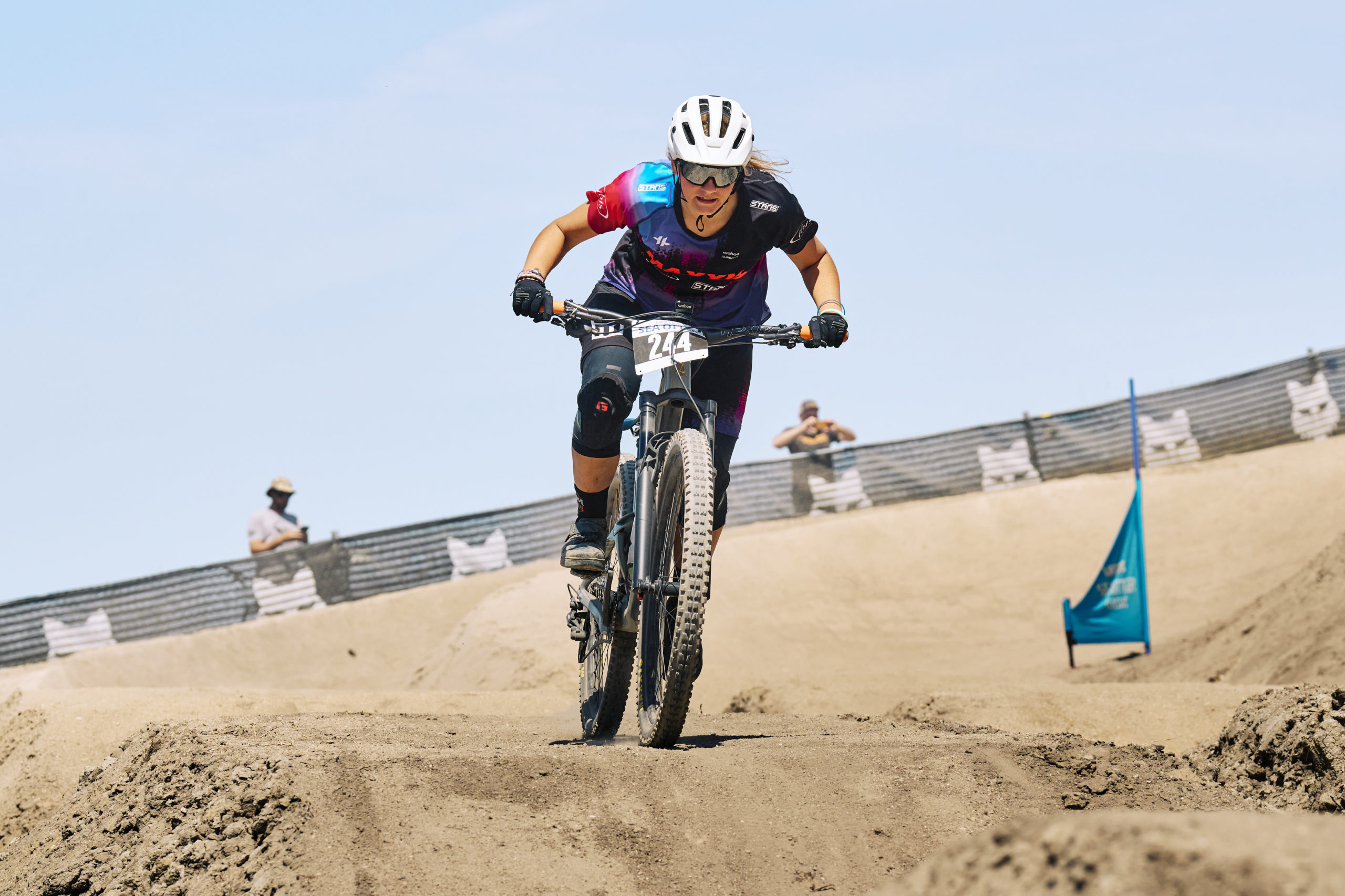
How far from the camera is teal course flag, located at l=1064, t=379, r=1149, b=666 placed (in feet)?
38.9

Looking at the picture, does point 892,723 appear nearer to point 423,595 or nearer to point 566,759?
point 566,759

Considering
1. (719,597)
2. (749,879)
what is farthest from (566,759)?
(719,597)

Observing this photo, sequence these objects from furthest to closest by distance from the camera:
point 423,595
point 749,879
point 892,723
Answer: point 423,595 → point 892,723 → point 749,879

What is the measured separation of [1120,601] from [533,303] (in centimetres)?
881

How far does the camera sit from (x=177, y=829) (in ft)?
14.0

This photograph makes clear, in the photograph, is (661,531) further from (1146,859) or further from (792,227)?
(1146,859)

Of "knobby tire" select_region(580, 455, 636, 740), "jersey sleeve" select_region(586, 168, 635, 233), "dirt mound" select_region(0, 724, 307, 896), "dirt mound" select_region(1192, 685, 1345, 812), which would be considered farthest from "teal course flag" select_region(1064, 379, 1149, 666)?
"dirt mound" select_region(0, 724, 307, 896)

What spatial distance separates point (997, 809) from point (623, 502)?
224cm

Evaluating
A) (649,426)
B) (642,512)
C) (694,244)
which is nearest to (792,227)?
(694,244)

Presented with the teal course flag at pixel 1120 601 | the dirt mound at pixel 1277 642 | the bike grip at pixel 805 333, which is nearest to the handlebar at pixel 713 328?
the bike grip at pixel 805 333

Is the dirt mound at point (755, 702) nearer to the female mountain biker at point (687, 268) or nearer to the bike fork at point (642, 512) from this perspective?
the female mountain biker at point (687, 268)

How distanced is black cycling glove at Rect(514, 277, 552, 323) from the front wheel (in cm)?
81

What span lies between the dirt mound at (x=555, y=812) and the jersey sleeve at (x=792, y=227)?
2369mm

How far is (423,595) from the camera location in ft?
55.2
